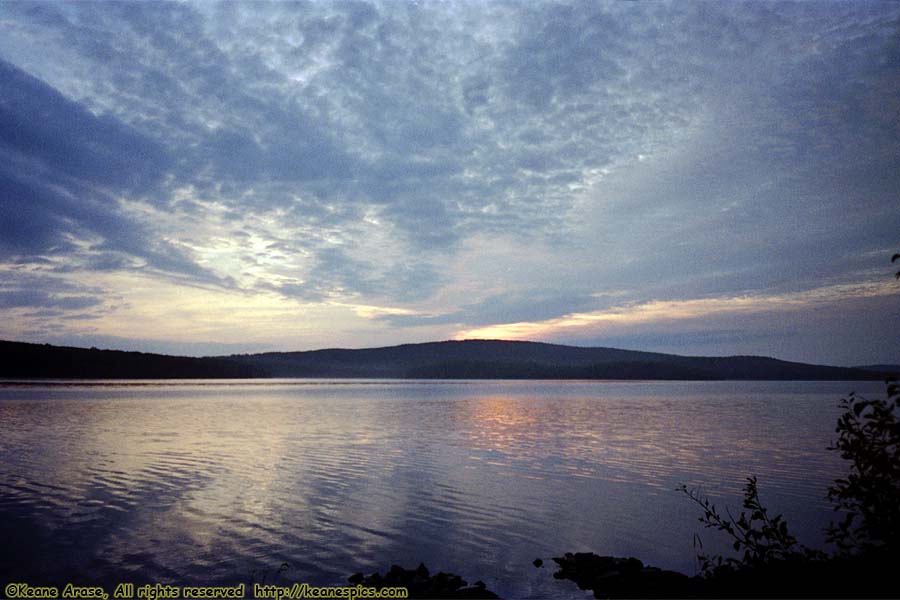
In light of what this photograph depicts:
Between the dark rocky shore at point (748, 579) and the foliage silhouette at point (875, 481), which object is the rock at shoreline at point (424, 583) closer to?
the dark rocky shore at point (748, 579)

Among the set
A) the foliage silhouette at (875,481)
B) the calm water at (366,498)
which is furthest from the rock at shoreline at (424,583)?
the foliage silhouette at (875,481)

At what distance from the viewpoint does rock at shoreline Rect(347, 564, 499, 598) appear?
11253mm

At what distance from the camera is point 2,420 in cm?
4459

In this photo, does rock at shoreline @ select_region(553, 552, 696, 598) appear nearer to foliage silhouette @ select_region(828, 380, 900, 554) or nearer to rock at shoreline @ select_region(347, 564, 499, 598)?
rock at shoreline @ select_region(347, 564, 499, 598)

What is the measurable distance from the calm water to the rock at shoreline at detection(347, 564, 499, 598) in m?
0.78

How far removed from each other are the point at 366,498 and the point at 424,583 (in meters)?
8.84

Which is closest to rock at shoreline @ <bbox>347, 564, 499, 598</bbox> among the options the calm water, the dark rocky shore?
the calm water

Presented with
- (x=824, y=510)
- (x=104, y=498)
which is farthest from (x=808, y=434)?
(x=104, y=498)

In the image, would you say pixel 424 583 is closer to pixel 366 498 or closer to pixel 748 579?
pixel 748 579

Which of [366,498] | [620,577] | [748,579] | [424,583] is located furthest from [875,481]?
[366,498]

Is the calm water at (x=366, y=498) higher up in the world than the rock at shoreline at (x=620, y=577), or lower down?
lower down

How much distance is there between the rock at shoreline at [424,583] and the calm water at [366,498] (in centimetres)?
78

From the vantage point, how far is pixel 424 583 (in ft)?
38.0

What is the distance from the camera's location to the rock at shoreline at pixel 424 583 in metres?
11.3
